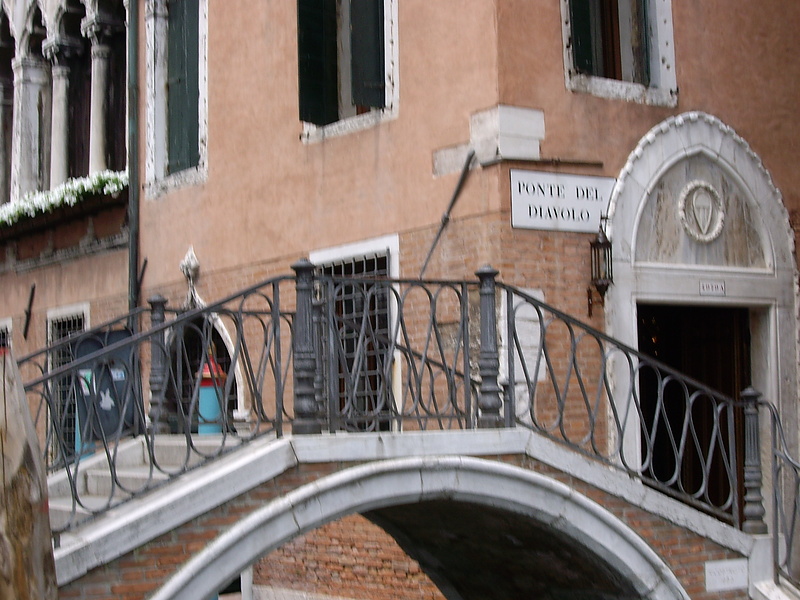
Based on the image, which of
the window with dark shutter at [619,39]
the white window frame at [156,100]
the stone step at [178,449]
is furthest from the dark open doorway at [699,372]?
the white window frame at [156,100]

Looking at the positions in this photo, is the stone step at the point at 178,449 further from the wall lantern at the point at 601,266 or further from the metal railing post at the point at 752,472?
the metal railing post at the point at 752,472

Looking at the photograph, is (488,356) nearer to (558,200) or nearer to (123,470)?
(558,200)

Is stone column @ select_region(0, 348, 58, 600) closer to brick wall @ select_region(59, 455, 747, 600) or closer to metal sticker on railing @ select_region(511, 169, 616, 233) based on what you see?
brick wall @ select_region(59, 455, 747, 600)

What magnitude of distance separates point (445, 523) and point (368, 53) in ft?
10.6

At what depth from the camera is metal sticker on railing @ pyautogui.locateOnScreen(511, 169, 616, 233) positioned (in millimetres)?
7801

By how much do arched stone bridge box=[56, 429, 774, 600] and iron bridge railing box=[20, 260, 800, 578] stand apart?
120 millimetres

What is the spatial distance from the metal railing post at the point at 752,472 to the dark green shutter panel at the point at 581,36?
2361 millimetres

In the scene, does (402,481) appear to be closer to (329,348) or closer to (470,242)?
(329,348)

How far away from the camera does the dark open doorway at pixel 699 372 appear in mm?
9086

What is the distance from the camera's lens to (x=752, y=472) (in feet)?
24.6

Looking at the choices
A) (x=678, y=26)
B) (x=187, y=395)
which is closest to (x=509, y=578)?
(x=187, y=395)

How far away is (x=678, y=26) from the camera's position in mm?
8688

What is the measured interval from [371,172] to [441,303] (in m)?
1.26

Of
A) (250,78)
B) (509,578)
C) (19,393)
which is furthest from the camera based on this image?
(250,78)
